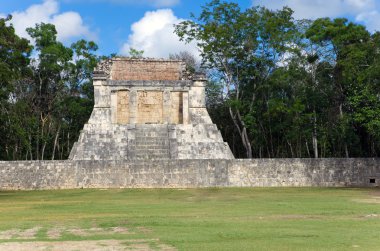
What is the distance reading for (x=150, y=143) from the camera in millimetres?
27562

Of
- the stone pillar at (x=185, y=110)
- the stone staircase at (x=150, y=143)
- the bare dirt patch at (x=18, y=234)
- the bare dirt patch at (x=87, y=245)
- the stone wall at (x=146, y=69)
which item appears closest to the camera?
the bare dirt patch at (x=87, y=245)

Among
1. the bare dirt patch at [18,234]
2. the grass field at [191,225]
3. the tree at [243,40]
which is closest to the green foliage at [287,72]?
the tree at [243,40]

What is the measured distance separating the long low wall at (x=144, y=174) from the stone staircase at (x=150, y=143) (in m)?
2.89

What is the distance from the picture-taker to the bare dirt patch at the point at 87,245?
8164 mm

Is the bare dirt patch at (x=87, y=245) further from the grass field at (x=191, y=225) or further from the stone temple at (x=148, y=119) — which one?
the stone temple at (x=148, y=119)

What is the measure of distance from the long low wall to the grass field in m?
5.88

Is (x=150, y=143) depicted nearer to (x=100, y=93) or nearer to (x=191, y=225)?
(x=100, y=93)

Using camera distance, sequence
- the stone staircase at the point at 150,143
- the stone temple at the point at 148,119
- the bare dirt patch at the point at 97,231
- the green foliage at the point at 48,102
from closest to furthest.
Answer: the bare dirt patch at the point at 97,231 < the stone staircase at the point at 150,143 < the stone temple at the point at 148,119 < the green foliage at the point at 48,102

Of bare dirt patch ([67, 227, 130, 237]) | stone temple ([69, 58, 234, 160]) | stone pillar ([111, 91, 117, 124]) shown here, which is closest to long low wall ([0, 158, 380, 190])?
stone temple ([69, 58, 234, 160])

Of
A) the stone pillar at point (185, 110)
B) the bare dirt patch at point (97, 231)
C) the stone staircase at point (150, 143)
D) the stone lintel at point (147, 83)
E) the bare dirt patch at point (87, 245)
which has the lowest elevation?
the bare dirt patch at point (87, 245)

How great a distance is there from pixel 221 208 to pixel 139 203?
2.96 meters

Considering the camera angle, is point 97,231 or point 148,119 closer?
point 97,231

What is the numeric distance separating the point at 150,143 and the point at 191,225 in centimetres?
1698

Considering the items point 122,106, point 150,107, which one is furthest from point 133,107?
point 150,107
